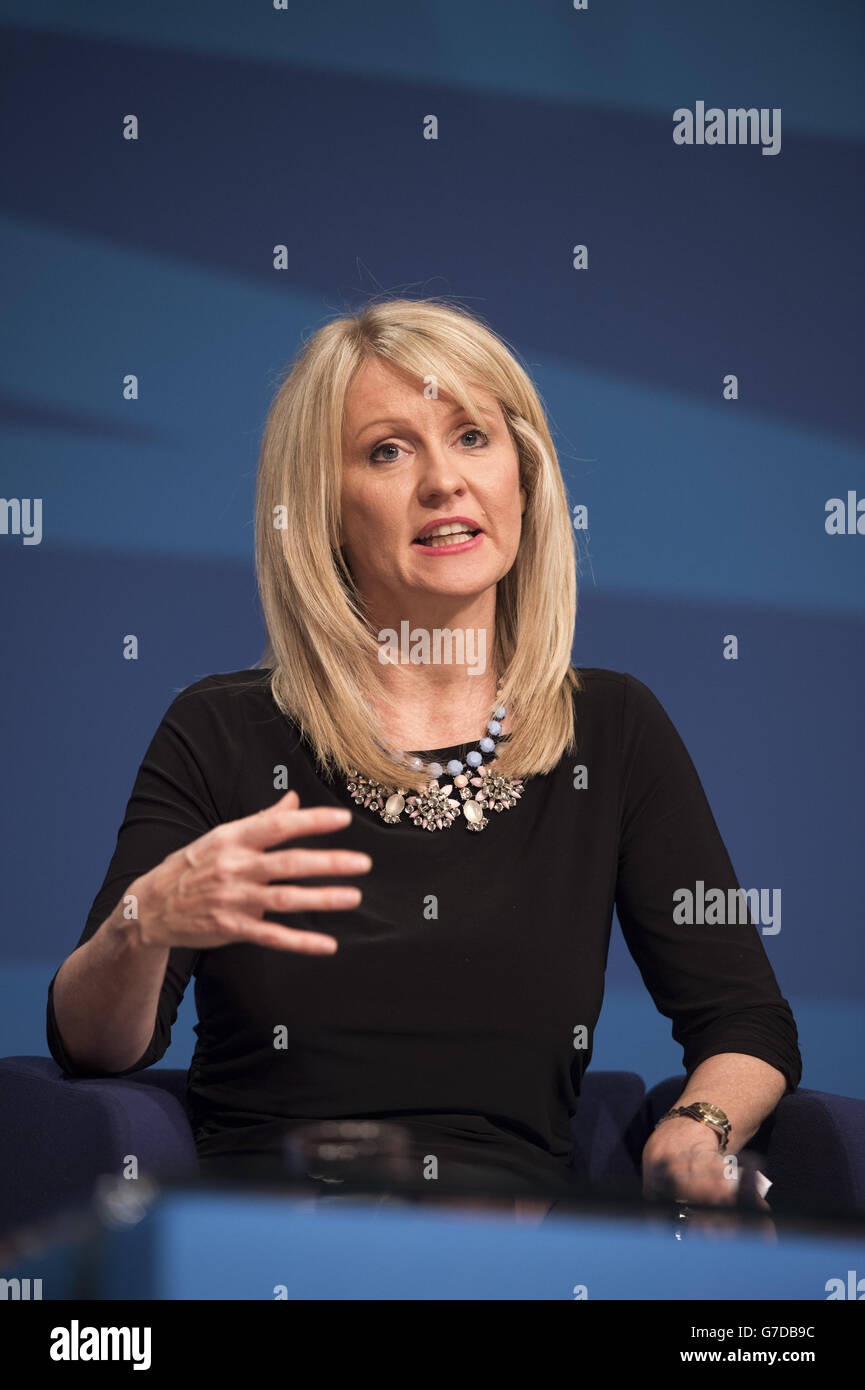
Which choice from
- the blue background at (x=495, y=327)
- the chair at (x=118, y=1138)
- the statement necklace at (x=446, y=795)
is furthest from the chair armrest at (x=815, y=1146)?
the blue background at (x=495, y=327)

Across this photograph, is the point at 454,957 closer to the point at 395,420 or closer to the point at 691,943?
the point at 691,943

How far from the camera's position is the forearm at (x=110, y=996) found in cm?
130

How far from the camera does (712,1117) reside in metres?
1.48

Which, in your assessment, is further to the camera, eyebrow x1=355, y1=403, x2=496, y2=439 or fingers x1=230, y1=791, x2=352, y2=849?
eyebrow x1=355, y1=403, x2=496, y2=439

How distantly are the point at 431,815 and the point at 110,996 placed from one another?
432mm

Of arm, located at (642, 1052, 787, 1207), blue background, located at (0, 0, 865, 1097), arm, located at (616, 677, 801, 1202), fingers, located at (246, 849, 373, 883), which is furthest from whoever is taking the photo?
blue background, located at (0, 0, 865, 1097)

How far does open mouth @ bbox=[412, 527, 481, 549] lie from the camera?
168 cm

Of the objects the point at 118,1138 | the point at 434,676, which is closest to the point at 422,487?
the point at 434,676

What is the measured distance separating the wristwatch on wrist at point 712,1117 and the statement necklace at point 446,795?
14.8 inches

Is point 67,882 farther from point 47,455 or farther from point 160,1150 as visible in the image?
point 160,1150

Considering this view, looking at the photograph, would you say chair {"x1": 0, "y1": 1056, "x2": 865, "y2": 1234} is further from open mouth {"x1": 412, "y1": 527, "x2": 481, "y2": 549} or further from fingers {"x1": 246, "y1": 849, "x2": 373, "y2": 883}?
open mouth {"x1": 412, "y1": 527, "x2": 481, "y2": 549}

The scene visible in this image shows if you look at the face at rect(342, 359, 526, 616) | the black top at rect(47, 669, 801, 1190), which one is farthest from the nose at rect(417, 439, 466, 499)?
the black top at rect(47, 669, 801, 1190)

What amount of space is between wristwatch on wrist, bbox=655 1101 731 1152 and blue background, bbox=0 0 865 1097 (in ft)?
3.31

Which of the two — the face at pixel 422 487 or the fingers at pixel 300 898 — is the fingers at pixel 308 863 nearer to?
the fingers at pixel 300 898
